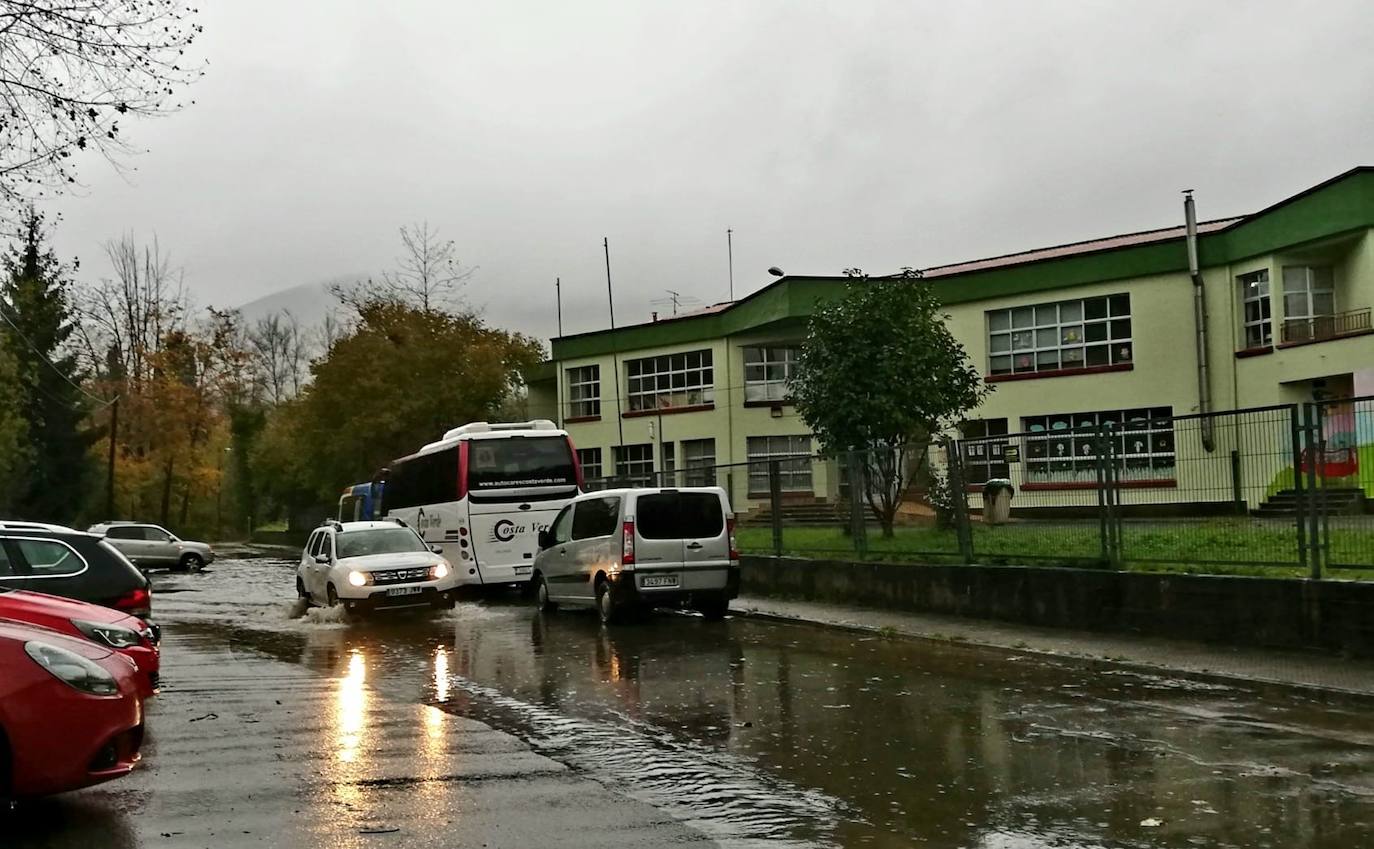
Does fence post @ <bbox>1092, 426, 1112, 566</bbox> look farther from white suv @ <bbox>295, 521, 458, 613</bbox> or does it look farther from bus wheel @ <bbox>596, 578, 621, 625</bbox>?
white suv @ <bbox>295, 521, 458, 613</bbox>

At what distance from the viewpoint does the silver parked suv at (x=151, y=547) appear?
41156 millimetres

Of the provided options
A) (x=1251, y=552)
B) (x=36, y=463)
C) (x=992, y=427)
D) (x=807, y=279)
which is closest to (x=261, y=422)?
(x=36, y=463)

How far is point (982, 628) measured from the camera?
52.2ft

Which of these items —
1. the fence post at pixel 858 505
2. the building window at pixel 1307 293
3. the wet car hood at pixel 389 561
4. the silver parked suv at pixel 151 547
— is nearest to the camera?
the wet car hood at pixel 389 561

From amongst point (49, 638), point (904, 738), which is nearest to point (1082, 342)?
point (904, 738)

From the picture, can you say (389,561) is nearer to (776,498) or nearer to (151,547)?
(776,498)

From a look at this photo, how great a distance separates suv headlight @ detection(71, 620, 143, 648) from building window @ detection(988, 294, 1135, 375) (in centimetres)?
3257

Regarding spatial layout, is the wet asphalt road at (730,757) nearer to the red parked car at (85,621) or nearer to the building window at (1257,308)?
the red parked car at (85,621)

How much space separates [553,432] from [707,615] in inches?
266

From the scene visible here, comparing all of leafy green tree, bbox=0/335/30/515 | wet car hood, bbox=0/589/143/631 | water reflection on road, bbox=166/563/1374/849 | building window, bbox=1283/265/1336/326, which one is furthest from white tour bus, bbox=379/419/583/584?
leafy green tree, bbox=0/335/30/515

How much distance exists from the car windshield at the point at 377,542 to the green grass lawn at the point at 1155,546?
22.9 feet

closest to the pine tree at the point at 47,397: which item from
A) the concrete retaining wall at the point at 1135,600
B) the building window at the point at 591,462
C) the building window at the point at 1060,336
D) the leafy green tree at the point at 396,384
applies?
the leafy green tree at the point at 396,384

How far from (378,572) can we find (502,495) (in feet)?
14.8

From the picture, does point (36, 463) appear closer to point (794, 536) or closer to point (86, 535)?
point (794, 536)
